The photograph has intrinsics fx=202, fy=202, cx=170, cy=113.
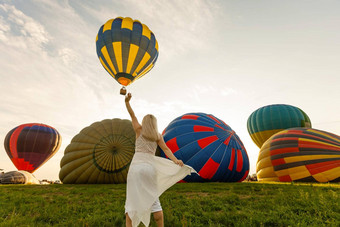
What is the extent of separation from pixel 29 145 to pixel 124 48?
18.4 meters

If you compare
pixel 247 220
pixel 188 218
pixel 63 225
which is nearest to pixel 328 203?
pixel 247 220

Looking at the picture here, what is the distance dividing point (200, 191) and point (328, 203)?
10.0 feet

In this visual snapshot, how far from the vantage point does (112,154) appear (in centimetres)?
925

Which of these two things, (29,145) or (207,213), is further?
(29,145)

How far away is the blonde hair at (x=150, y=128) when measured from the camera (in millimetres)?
2658

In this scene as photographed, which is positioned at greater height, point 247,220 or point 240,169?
point 240,169

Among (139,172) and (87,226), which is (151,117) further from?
(87,226)

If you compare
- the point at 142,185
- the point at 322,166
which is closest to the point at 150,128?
the point at 142,185

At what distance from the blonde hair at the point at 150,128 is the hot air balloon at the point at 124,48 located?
10.4 m

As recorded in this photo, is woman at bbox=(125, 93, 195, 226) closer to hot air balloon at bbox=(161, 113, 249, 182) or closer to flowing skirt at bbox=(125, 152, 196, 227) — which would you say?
flowing skirt at bbox=(125, 152, 196, 227)

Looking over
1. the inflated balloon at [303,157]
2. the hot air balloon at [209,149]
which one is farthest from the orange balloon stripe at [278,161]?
the hot air balloon at [209,149]

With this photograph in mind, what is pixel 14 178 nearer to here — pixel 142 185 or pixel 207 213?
pixel 207 213

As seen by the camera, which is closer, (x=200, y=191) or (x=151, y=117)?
(x=151, y=117)

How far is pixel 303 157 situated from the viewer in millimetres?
9500
